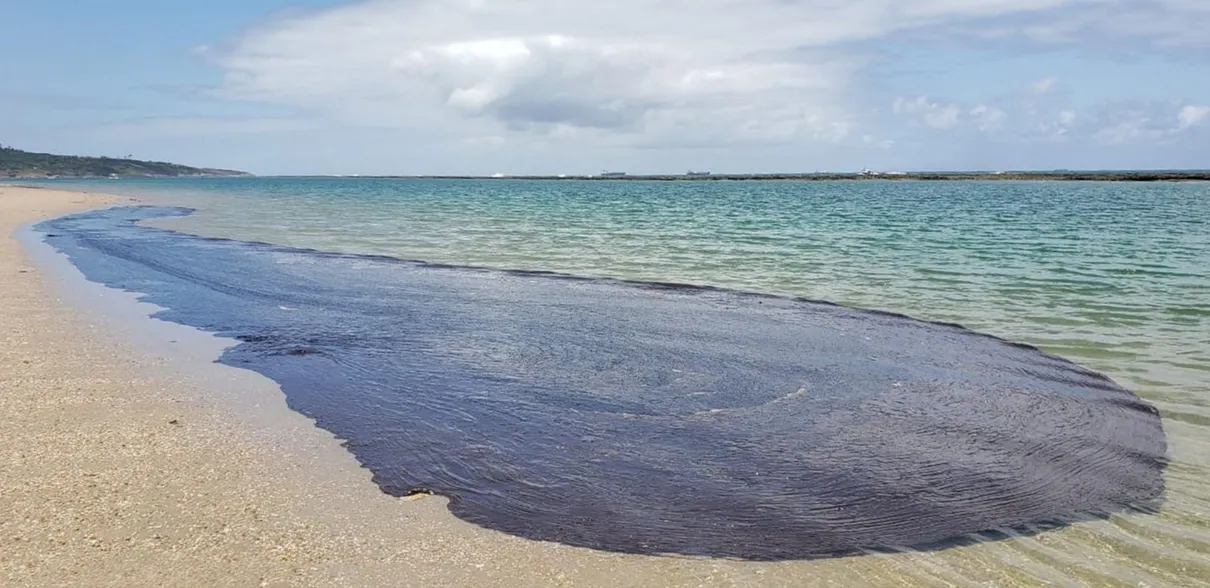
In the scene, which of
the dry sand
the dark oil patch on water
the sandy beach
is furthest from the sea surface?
the sandy beach

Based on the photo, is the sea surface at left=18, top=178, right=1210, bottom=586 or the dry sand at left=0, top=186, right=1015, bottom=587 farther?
the sea surface at left=18, top=178, right=1210, bottom=586

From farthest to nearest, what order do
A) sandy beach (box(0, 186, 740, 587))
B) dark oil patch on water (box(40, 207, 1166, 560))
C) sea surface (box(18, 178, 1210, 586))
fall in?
dark oil patch on water (box(40, 207, 1166, 560))
sea surface (box(18, 178, 1210, 586))
sandy beach (box(0, 186, 740, 587))

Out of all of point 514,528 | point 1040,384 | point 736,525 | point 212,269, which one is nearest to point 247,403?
point 514,528

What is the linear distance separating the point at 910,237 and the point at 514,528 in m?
26.7

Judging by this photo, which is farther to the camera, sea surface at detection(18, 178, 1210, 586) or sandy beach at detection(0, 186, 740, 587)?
sea surface at detection(18, 178, 1210, 586)

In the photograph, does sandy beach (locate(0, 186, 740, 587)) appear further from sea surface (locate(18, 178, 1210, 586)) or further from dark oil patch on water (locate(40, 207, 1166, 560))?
sea surface (locate(18, 178, 1210, 586))

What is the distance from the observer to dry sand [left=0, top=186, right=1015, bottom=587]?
14.2 ft

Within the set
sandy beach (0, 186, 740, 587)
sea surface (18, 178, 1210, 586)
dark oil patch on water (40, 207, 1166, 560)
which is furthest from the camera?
dark oil patch on water (40, 207, 1166, 560)

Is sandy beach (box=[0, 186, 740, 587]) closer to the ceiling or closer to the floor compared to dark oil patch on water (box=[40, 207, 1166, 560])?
closer to the ceiling

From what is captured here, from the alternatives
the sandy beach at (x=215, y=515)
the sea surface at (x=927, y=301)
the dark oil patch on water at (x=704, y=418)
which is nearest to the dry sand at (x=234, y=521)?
the sandy beach at (x=215, y=515)

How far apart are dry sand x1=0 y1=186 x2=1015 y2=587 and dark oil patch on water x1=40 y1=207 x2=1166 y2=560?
260 millimetres

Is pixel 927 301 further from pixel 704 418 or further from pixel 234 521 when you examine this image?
pixel 234 521

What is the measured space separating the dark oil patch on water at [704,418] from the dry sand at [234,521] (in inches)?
10.2

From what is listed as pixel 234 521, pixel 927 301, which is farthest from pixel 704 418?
pixel 927 301
